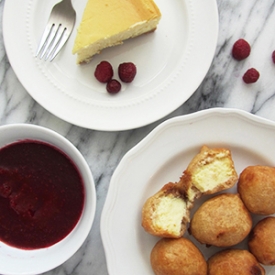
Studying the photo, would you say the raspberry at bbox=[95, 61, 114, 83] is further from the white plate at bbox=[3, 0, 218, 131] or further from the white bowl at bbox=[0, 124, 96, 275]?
the white bowl at bbox=[0, 124, 96, 275]

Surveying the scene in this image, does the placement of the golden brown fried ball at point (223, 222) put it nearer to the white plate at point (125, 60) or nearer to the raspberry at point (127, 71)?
the white plate at point (125, 60)

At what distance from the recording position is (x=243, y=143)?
178cm

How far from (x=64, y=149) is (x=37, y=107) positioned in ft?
1.16

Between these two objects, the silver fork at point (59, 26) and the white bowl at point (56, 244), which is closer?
the white bowl at point (56, 244)

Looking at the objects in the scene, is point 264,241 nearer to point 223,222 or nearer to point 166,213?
point 223,222

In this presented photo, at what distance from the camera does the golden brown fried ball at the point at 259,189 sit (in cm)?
165

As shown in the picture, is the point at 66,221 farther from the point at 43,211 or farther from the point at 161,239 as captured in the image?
the point at 161,239

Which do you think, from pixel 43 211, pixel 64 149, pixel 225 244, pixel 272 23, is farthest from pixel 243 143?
pixel 43 211

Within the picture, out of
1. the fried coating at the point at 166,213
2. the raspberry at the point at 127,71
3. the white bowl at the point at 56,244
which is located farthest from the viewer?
the raspberry at the point at 127,71

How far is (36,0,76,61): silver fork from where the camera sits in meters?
1.81

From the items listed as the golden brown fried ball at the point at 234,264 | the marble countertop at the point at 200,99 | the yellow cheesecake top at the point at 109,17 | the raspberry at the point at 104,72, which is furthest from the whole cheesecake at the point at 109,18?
the golden brown fried ball at the point at 234,264

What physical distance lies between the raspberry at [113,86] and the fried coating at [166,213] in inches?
18.3

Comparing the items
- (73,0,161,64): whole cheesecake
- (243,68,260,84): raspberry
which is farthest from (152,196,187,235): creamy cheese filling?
(73,0,161,64): whole cheesecake

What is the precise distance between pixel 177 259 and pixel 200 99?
72cm
